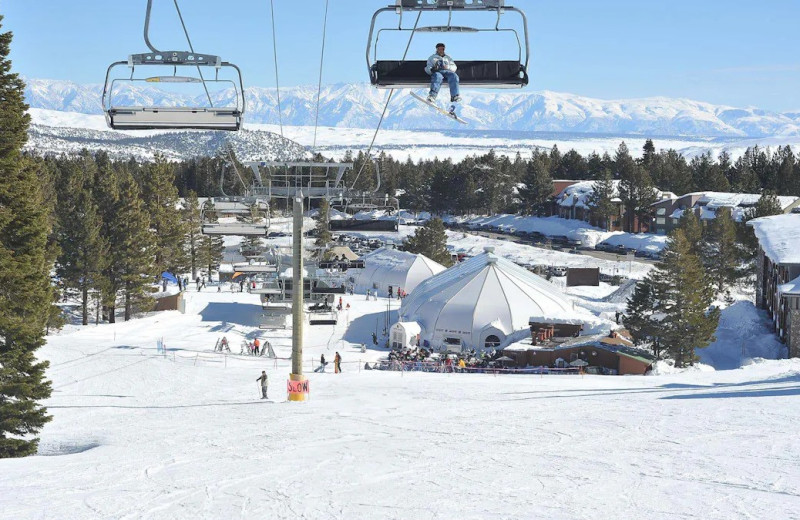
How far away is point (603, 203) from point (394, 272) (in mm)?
40427

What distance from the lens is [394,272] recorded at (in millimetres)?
58031

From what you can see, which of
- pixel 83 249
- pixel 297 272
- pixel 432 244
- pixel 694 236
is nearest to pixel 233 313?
pixel 83 249

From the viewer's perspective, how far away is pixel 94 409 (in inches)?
878

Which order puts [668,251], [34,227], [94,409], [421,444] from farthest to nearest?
1. [668,251]
2. [94,409]
3. [34,227]
4. [421,444]

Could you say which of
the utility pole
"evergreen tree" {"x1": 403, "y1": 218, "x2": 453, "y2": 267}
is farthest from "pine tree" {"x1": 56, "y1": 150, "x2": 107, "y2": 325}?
"evergreen tree" {"x1": 403, "y1": 218, "x2": 453, "y2": 267}

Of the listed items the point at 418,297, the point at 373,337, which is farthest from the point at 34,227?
the point at 418,297

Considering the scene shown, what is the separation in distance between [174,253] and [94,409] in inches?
→ 1514

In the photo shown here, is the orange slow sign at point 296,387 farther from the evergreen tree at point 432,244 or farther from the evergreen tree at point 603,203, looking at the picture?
the evergreen tree at point 603,203

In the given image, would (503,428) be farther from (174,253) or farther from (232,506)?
(174,253)

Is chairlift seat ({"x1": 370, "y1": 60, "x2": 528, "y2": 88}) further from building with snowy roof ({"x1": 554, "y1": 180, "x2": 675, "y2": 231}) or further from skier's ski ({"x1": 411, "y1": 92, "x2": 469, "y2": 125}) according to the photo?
building with snowy roof ({"x1": 554, "y1": 180, "x2": 675, "y2": 231})

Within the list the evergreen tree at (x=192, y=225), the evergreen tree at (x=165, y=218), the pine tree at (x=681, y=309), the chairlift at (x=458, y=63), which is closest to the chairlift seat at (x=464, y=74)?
the chairlift at (x=458, y=63)

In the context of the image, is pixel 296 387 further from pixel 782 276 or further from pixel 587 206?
pixel 587 206

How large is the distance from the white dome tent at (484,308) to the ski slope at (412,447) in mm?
12066

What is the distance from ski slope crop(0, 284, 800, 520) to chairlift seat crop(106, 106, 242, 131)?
490 centimetres
